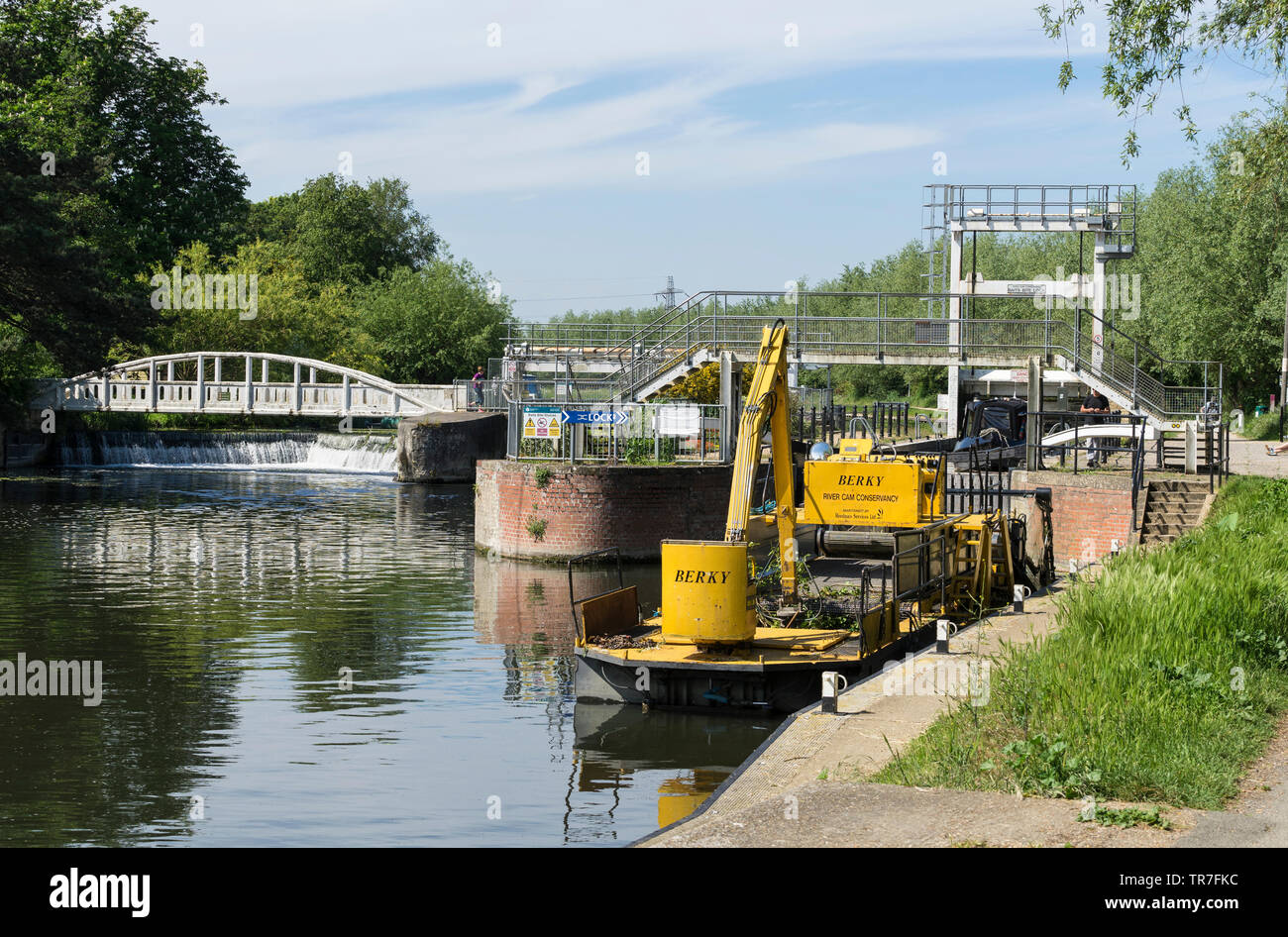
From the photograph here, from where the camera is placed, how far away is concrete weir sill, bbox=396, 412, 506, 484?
53812 millimetres

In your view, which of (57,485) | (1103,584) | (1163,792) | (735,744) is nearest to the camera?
(1163,792)

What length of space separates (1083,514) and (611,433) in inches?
424

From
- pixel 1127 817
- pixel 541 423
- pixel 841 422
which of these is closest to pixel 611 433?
pixel 541 423

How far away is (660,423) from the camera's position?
32.4 m

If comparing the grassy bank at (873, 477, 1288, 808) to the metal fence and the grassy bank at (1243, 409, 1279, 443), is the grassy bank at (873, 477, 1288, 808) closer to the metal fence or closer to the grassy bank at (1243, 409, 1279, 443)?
the metal fence

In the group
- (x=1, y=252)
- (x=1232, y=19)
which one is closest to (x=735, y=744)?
(x=1232, y=19)

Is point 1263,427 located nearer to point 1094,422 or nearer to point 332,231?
point 1094,422

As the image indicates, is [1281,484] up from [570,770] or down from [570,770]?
up

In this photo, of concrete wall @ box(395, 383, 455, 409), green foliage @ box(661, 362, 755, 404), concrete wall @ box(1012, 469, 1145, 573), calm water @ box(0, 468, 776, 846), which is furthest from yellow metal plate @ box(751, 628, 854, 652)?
concrete wall @ box(395, 383, 455, 409)

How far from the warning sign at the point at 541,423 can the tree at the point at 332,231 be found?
65725mm

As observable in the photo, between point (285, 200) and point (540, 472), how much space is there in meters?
85.3
